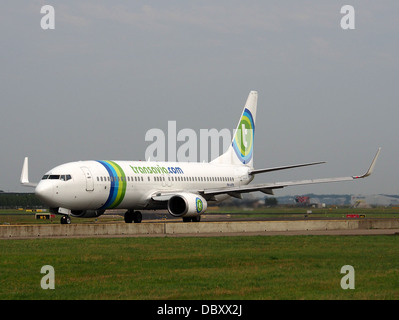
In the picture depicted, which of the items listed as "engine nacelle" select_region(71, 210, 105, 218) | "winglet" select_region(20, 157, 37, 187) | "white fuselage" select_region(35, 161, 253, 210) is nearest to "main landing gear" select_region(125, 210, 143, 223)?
"white fuselage" select_region(35, 161, 253, 210)

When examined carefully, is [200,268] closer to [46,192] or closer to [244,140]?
[46,192]

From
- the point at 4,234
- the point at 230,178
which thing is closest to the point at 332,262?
the point at 4,234

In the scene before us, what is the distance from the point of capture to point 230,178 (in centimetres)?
6025

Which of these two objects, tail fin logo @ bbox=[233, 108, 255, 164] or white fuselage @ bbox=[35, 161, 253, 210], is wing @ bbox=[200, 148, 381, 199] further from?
tail fin logo @ bbox=[233, 108, 255, 164]

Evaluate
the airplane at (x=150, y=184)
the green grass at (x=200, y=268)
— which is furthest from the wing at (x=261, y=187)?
the green grass at (x=200, y=268)

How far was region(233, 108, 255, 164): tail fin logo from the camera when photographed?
62375 millimetres

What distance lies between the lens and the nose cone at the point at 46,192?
1689 inches

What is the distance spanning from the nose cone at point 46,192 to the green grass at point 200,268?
32.9 ft

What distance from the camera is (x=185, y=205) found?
4869 cm

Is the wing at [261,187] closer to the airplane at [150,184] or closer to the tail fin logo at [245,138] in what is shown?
the airplane at [150,184]

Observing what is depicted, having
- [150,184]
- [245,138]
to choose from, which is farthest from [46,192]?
[245,138]

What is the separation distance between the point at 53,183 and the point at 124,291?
2690cm

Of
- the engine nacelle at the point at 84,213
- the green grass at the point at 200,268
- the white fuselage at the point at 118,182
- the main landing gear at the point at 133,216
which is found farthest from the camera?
the main landing gear at the point at 133,216

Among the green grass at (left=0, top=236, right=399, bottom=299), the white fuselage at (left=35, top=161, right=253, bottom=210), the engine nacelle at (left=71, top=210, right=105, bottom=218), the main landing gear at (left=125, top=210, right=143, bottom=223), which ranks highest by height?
the white fuselage at (left=35, top=161, right=253, bottom=210)
